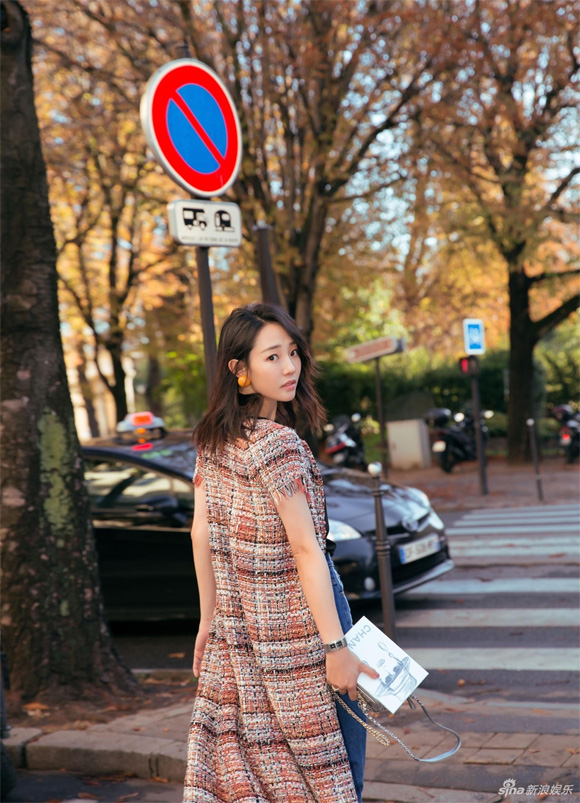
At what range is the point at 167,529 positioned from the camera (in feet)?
24.6

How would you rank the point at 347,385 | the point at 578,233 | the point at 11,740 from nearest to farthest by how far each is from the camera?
the point at 11,740 < the point at 578,233 < the point at 347,385

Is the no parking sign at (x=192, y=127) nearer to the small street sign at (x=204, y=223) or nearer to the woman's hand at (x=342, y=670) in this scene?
the small street sign at (x=204, y=223)

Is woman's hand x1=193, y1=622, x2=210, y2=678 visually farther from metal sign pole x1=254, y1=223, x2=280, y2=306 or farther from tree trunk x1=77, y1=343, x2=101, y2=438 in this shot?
tree trunk x1=77, y1=343, x2=101, y2=438

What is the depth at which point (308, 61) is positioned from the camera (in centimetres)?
1265

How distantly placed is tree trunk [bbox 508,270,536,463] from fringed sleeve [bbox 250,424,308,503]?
15538mm

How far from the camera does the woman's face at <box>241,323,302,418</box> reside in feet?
8.58

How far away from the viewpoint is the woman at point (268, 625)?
2414 millimetres

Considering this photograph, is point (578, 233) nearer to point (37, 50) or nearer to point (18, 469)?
point (37, 50)

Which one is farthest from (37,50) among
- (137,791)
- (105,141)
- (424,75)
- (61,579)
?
(137,791)

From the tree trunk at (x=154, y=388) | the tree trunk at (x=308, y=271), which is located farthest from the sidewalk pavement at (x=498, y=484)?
the tree trunk at (x=154, y=388)

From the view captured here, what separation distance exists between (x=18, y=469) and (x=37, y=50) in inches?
446

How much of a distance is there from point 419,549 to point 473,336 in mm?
7638

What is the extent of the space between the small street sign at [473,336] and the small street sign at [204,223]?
10.1 m

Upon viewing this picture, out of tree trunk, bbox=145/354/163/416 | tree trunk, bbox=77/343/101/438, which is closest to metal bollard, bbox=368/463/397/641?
tree trunk, bbox=145/354/163/416
